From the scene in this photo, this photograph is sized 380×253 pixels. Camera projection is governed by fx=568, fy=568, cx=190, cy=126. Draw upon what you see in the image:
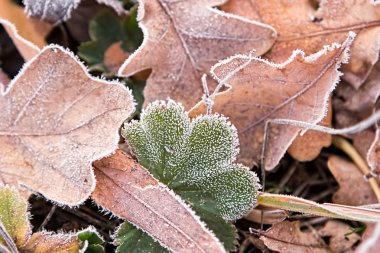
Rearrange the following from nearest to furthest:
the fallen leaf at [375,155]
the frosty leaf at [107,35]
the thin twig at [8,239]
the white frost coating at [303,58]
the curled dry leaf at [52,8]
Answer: the thin twig at [8,239], the white frost coating at [303,58], the fallen leaf at [375,155], the curled dry leaf at [52,8], the frosty leaf at [107,35]

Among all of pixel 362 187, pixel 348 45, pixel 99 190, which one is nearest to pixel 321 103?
pixel 348 45

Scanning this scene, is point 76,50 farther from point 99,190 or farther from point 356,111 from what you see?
point 356,111

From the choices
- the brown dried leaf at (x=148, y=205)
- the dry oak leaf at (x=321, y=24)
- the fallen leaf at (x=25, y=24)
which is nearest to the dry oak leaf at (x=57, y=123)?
the brown dried leaf at (x=148, y=205)

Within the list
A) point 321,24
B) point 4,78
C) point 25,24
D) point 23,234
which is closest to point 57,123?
point 23,234

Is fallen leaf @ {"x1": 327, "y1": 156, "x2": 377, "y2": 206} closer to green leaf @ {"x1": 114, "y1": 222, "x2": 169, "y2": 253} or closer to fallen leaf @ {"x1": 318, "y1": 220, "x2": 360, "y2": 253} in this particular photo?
fallen leaf @ {"x1": 318, "y1": 220, "x2": 360, "y2": 253}

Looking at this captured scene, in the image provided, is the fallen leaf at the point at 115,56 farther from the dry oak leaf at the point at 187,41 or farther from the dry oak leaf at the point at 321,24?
the dry oak leaf at the point at 321,24

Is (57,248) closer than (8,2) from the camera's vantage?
Yes
